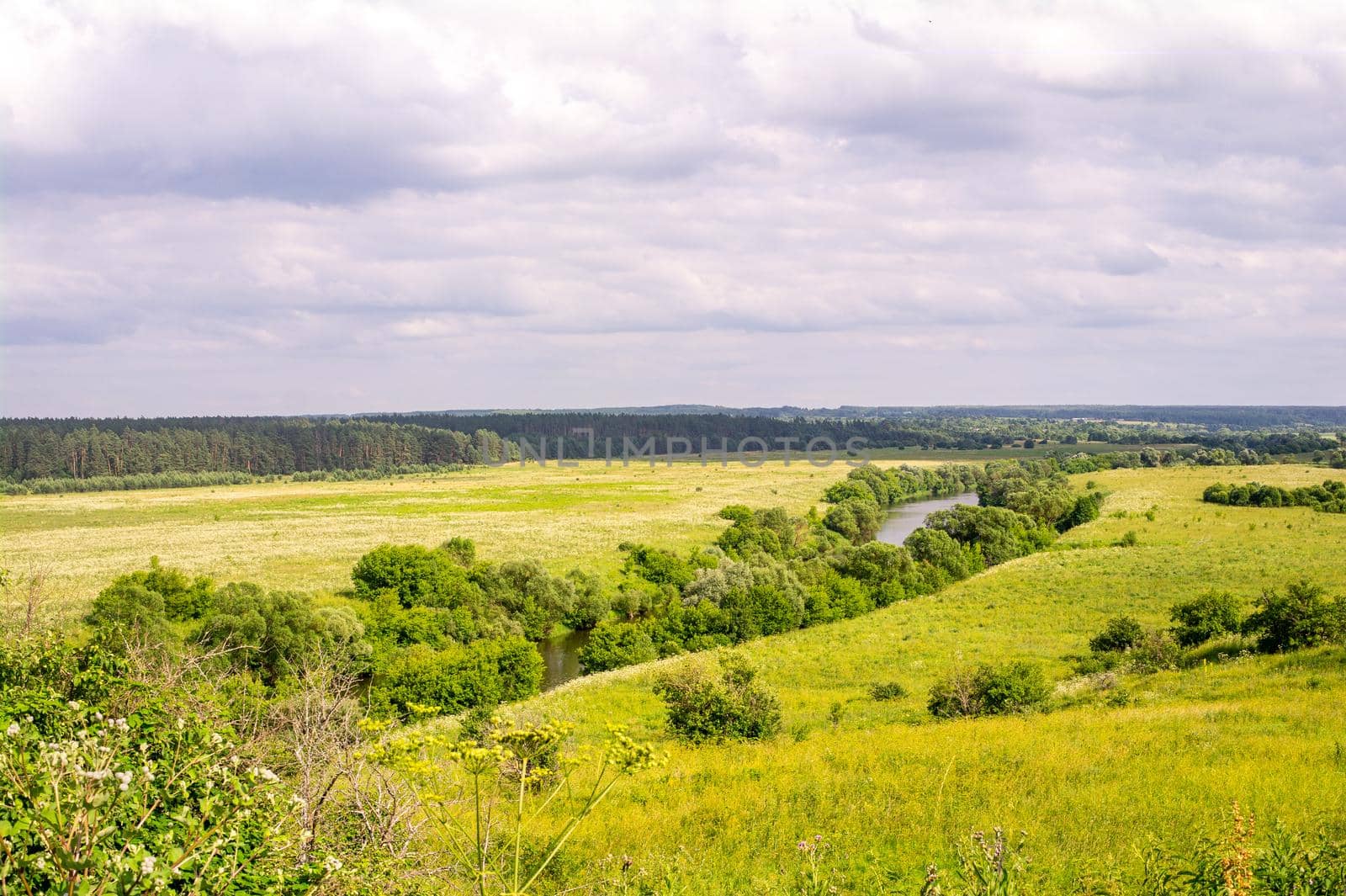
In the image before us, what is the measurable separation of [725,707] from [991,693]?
6868mm

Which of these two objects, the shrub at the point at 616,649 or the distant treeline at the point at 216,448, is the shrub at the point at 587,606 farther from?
the distant treeline at the point at 216,448

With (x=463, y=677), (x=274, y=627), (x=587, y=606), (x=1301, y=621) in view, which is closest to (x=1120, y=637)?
(x=1301, y=621)

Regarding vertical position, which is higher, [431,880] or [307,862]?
[307,862]

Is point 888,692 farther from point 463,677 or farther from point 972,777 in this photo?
point 463,677

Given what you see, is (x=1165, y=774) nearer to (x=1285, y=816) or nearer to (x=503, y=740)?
(x=1285, y=816)

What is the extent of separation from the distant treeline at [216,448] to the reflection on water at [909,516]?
8890 cm

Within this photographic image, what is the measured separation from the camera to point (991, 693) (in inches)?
797

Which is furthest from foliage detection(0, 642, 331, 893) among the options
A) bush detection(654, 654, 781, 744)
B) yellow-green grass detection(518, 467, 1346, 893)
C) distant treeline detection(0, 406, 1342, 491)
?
distant treeline detection(0, 406, 1342, 491)

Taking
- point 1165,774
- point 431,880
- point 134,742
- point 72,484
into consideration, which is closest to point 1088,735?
point 1165,774

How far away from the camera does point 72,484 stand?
368 feet

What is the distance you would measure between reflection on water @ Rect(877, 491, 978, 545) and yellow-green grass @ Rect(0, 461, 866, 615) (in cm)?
962

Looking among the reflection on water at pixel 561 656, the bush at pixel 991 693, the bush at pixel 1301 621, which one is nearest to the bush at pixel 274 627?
the reflection on water at pixel 561 656

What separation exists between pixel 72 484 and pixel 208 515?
4815 centimetres

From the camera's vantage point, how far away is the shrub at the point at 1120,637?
28.7 meters
